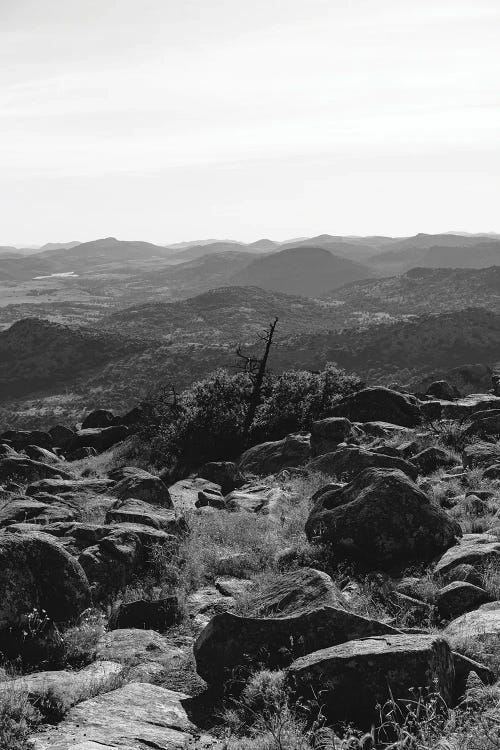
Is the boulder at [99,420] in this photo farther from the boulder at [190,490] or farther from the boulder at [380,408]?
the boulder at [190,490]

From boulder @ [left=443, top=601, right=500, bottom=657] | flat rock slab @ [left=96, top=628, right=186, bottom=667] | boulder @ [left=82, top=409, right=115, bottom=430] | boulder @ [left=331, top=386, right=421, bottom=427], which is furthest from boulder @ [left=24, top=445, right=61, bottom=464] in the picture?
boulder @ [left=443, top=601, right=500, bottom=657]

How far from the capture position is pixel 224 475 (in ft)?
70.4

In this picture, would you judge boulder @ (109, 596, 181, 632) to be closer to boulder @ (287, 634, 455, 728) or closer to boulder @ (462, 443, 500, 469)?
boulder @ (287, 634, 455, 728)

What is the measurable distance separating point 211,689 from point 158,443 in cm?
2444

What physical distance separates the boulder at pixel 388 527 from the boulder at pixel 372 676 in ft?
13.4

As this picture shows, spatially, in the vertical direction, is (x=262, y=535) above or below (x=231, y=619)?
below

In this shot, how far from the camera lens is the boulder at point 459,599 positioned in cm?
744

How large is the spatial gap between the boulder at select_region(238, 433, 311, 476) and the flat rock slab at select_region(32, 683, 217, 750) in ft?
48.3

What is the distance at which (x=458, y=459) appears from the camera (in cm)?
1614

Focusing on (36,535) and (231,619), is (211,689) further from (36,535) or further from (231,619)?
(36,535)

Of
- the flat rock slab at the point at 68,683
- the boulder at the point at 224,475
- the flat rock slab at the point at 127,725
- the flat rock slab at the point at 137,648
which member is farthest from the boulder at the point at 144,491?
the flat rock slab at the point at 127,725

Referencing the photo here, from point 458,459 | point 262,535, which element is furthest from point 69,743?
point 458,459

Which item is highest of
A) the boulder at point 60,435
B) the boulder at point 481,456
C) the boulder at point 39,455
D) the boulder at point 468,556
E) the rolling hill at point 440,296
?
the rolling hill at point 440,296

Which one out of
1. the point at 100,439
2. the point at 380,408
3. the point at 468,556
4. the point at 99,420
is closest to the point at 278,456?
the point at 380,408
